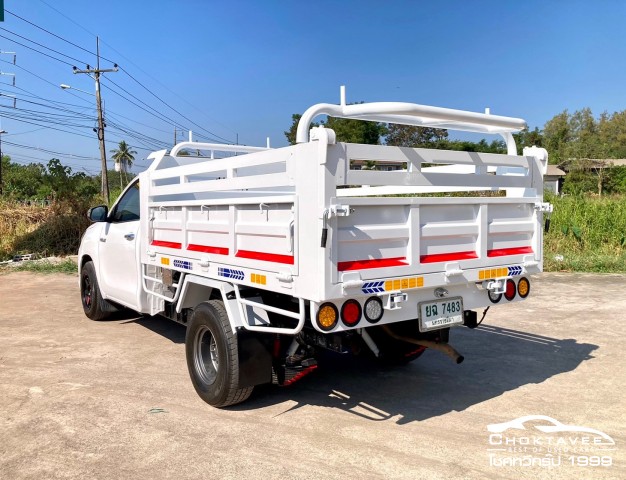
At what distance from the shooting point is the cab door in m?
6.00

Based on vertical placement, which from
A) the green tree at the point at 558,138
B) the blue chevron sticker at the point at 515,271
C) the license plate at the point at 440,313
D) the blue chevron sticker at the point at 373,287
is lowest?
the license plate at the point at 440,313

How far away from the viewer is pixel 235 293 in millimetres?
4121

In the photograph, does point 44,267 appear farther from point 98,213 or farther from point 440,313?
point 440,313

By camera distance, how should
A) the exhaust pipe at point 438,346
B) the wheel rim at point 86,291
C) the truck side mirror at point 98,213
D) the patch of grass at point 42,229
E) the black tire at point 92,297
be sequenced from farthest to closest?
the patch of grass at point 42,229 < the wheel rim at point 86,291 < the black tire at point 92,297 < the truck side mirror at point 98,213 < the exhaust pipe at point 438,346

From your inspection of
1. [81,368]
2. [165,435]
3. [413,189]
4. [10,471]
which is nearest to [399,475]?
[165,435]

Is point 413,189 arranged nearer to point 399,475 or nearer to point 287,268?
point 287,268

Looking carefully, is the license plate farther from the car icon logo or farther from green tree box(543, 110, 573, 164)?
green tree box(543, 110, 573, 164)

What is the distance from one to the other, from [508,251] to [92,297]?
551cm

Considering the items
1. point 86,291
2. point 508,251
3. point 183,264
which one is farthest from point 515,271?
point 86,291

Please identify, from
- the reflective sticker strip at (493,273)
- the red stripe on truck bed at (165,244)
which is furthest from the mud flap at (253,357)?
the reflective sticker strip at (493,273)

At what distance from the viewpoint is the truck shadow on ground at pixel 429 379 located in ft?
14.8

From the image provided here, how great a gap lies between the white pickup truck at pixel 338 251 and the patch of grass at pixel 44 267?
354 inches

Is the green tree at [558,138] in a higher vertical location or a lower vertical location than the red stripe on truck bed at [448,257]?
higher

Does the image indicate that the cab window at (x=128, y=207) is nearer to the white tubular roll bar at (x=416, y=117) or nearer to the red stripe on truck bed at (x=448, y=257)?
the white tubular roll bar at (x=416, y=117)
